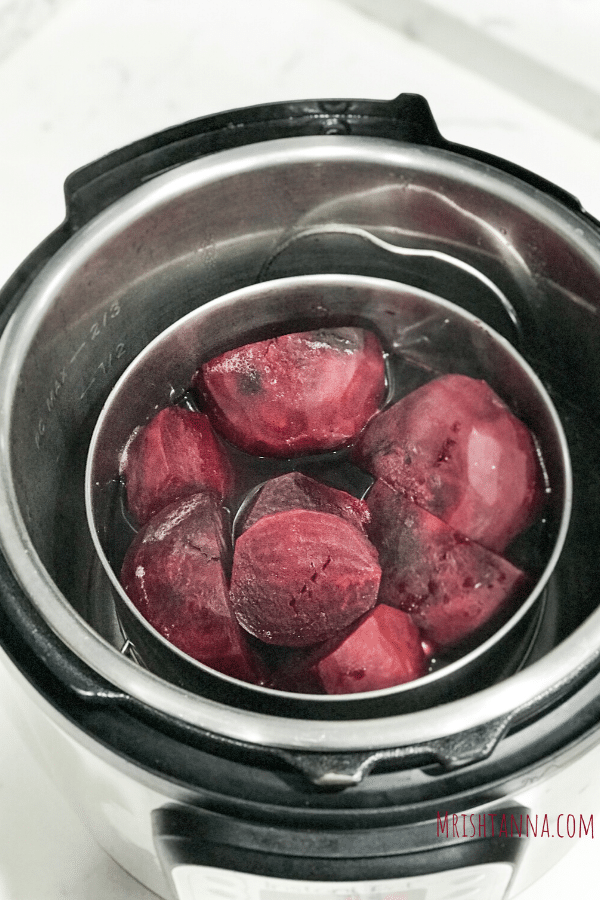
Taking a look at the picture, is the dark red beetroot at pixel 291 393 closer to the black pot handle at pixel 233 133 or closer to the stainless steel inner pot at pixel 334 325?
the stainless steel inner pot at pixel 334 325

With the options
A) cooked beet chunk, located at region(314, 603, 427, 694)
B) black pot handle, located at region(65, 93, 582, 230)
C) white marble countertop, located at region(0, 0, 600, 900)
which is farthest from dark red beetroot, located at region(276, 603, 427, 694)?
white marble countertop, located at region(0, 0, 600, 900)

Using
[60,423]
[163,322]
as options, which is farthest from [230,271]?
[60,423]

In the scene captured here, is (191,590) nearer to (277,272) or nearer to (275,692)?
(275,692)

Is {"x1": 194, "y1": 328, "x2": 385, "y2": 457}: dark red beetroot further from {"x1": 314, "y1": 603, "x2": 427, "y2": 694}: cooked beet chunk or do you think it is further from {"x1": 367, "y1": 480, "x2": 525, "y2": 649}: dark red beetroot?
{"x1": 314, "y1": 603, "x2": 427, "y2": 694}: cooked beet chunk

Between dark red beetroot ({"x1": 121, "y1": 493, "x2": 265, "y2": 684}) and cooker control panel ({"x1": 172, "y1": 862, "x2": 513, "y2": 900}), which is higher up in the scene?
dark red beetroot ({"x1": 121, "y1": 493, "x2": 265, "y2": 684})

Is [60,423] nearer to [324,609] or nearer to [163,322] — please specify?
[163,322]

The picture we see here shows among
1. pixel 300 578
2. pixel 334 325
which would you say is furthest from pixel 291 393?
pixel 300 578
